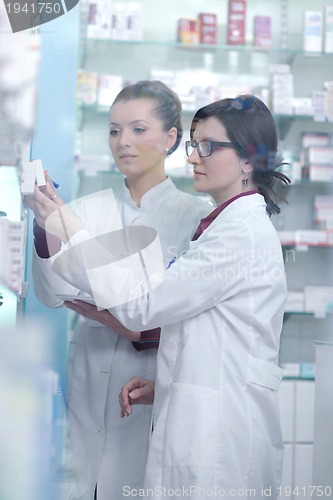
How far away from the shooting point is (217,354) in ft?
4.76

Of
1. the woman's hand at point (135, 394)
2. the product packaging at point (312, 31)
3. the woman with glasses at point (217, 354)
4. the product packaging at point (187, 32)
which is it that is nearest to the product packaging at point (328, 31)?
the product packaging at point (312, 31)

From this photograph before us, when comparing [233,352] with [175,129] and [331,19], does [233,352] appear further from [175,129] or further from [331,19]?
[331,19]

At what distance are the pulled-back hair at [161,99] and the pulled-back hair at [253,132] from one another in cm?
13

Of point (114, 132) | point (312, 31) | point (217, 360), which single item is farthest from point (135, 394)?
point (312, 31)

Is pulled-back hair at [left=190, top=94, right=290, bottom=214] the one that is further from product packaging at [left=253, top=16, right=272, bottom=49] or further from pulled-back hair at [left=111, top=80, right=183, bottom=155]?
product packaging at [left=253, top=16, right=272, bottom=49]

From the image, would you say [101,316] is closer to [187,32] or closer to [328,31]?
[187,32]

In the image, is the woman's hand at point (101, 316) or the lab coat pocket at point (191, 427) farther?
the woman's hand at point (101, 316)

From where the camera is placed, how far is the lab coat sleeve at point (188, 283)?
1410mm

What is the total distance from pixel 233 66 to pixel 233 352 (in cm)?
175

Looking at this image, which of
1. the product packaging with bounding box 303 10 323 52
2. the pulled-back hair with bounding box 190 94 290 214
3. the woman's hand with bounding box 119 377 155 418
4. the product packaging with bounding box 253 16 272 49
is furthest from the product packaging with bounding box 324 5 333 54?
the woman's hand with bounding box 119 377 155 418

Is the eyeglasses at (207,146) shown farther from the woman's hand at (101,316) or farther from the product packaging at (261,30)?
the product packaging at (261,30)

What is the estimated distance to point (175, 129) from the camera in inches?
70.2

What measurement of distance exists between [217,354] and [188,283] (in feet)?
0.55

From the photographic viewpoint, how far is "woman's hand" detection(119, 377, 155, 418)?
160 cm
